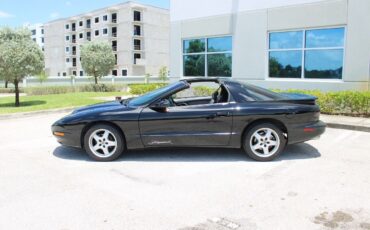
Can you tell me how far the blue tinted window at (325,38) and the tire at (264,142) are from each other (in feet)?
21.9

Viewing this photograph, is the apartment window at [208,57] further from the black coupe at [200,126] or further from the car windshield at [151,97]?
the black coupe at [200,126]

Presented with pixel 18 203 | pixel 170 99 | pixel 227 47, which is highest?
pixel 227 47

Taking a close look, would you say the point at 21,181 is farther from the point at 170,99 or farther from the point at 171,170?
the point at 170,99

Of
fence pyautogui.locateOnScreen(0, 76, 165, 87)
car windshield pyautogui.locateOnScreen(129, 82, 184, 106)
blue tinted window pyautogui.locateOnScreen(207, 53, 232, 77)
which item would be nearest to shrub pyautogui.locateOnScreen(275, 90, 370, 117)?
blue tinted window pyautogui.locateOnScreen(207, 53, 232, 77)

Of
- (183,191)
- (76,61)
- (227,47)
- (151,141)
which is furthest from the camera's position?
(76,61)

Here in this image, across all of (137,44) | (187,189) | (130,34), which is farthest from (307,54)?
(137,44)

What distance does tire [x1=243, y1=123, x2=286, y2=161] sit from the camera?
18.4 ft

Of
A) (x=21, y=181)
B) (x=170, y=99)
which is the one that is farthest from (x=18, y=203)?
(x=170, y=99)

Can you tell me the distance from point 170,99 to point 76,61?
71.1 meters

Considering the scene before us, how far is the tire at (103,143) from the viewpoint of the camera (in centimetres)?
569

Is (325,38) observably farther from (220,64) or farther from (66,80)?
(66,80)

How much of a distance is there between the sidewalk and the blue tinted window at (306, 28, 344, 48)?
293cm

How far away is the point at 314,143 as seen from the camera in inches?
271

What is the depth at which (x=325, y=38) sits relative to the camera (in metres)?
11.0
